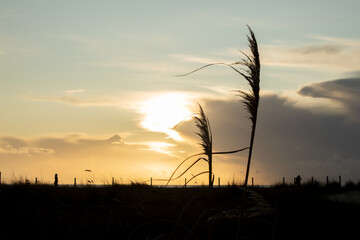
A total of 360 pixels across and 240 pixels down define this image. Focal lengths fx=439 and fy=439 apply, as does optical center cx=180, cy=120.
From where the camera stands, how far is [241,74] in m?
2.38

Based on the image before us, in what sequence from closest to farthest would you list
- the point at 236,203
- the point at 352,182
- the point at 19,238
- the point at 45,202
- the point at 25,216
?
the point at 19,238
the point at 25,216
the point at 45,202
the point at 236,203
the point at 352,182

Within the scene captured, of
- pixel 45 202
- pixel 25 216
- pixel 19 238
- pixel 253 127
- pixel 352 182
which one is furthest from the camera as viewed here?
pixel 352 182

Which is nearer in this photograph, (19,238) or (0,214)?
(19,238)

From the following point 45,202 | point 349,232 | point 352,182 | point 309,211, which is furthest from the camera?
point 352,182

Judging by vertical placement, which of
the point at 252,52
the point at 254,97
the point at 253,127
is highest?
the point at 252,52

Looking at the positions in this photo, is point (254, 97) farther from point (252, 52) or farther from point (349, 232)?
point (349, 232)

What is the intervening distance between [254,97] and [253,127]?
0.19 m

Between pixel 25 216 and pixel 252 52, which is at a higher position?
pixel 252 52

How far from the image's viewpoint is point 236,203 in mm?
12367

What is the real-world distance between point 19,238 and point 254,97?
4.13 meters

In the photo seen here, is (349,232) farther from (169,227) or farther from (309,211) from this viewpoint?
(169,227)

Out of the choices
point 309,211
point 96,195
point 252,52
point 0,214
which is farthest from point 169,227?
point 252,52

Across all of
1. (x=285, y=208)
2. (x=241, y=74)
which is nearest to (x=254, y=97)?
(x=241, y=74)

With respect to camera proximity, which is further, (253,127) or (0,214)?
(0,214)
